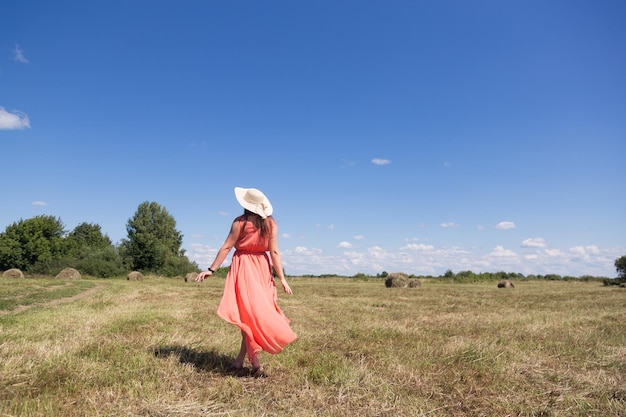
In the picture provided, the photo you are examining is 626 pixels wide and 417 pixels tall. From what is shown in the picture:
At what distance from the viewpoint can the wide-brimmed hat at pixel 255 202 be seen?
6.04m

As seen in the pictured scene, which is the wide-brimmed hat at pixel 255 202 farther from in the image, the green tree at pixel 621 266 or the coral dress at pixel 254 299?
the green tree at pixel 621 266

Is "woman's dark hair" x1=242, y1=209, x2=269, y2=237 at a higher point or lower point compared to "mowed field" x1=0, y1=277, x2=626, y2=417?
higher

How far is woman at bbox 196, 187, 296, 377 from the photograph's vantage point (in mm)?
5719

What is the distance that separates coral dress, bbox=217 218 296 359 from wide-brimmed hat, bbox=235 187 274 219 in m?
0.16

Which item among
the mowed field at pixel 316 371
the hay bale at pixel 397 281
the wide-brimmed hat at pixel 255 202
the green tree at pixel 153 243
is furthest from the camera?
the green tree at pixel 153 243

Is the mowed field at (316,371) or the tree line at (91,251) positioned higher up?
the tree line at (91,251)

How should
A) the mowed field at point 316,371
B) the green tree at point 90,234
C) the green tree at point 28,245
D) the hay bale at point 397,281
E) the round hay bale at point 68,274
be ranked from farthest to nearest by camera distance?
1. the green tree at point 90,234
2. the green tree at point 28,245
3. the round hay bale at point 68,274
4. the hay bale at point 397,281
5. the mowed field at point 316,371

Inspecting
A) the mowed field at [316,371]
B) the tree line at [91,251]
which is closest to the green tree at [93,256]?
the tree line at [91,251]

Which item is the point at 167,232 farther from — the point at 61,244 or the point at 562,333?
the point at 562,333

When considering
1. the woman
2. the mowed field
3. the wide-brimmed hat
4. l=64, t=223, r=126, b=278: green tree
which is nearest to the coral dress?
the woman

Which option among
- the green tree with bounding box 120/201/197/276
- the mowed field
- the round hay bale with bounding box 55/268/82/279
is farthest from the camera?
the green tree with bounding box 120/201/197/276

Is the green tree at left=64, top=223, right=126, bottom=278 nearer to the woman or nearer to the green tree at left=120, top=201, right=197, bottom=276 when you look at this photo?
the green tree at left=120, top=201, right=197, bottom=276

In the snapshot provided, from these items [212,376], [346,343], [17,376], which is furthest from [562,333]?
[17,376]

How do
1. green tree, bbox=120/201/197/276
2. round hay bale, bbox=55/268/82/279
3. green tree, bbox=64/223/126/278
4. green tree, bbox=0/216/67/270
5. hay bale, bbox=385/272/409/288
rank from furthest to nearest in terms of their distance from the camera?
green tree, bbox=120/201/197/276, green tree, bbox=0/216/67/270, green tree, bbox=64/223/126/278, round hay bale, bbox=55/268/82/279, hay bale, bbox=385/272/409/288
